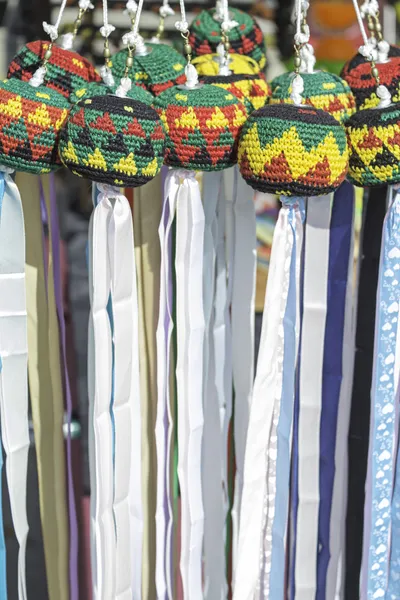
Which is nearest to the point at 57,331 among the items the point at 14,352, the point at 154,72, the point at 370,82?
the point at 14,352

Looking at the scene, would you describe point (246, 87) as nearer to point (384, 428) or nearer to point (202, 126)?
point (202, 126)

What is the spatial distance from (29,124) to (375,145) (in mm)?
292

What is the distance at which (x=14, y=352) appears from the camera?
0.69 meters

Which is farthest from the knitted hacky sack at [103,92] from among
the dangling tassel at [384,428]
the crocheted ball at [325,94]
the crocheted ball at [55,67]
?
the dangling tassel at [384,428]

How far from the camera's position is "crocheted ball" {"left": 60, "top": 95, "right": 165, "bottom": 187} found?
56 cm

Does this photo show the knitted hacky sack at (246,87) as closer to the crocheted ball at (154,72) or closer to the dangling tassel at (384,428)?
the crocheted ball at (154,72)

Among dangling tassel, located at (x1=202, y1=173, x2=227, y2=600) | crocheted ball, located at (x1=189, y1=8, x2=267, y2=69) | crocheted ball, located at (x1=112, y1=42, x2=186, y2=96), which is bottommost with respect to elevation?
dangling tassel, located at (x1=202, y1=173, x2=227, y2=600)

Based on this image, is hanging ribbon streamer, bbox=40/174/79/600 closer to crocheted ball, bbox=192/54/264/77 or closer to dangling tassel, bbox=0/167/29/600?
dangling tassel, bbox=0/167/29/600

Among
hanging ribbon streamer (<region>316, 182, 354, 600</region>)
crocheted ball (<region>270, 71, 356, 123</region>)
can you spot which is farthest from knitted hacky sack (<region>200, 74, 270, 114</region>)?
hanging ribbon streamer (<region>316, 182, 354, 600</region>)

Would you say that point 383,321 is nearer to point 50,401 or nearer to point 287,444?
point 287,444

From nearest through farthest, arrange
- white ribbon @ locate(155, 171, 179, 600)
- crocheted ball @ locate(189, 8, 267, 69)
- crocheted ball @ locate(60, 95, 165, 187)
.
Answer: crocheted ball @ locate(60, 95, 165, 187), white ribbon @ locate(155, 171, 179, 600), crocheted ball @ locate(189, 8, 267, 69)

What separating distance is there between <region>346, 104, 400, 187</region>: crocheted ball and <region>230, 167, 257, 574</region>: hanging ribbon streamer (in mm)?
133

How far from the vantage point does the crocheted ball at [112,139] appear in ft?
1.85

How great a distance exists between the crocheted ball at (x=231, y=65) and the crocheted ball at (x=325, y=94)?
0.07 m
